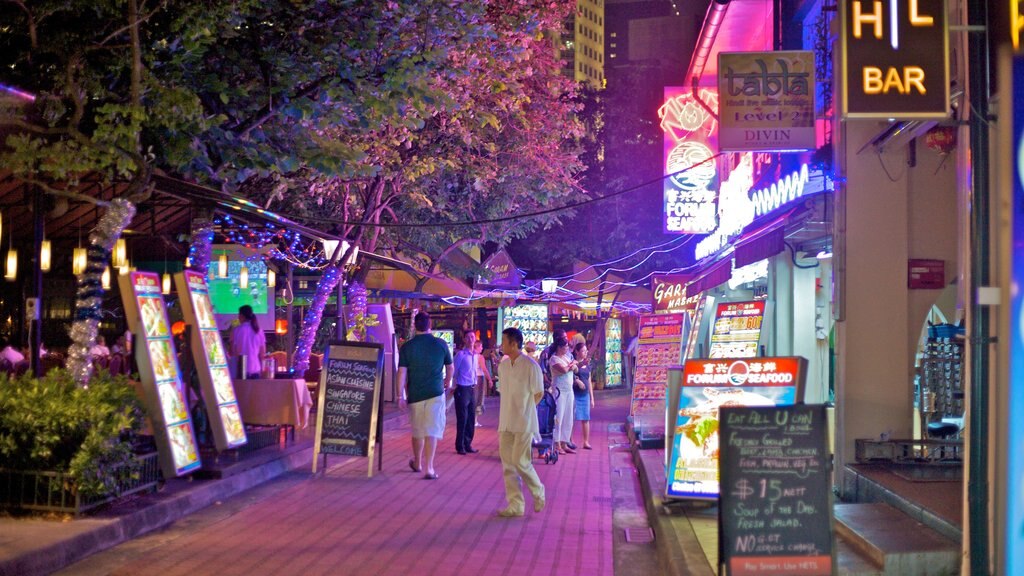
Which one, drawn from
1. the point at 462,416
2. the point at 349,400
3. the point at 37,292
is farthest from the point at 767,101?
the point at 37,292

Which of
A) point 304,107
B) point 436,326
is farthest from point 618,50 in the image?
point 304,107

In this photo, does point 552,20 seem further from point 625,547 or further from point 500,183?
point 625,547

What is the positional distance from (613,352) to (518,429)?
1050 inches

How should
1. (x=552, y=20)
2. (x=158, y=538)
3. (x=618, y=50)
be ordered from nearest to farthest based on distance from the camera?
(x=158, y=538) → (x=552, y=20) → (x=618, y=50)

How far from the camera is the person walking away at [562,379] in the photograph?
51.6 ft

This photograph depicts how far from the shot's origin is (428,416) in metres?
12.7

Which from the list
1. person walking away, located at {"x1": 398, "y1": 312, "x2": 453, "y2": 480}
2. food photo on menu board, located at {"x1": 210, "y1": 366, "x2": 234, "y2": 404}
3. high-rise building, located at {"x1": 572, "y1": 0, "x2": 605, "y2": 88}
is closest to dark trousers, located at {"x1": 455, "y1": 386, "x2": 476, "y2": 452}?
person walking away, located at {"x1": 398, "y1": 312, "x2": 453, "y2": 480}

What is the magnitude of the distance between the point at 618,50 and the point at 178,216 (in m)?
132

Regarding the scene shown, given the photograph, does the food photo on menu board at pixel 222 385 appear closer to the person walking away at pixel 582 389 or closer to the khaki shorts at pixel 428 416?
the khaki shorts at pixel 428 416

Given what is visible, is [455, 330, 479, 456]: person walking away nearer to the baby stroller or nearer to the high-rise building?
the baby stroller

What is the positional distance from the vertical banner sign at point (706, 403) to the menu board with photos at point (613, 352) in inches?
1016

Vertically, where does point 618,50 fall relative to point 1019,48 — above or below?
above

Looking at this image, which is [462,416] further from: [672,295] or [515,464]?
[672,295]

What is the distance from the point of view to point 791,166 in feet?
44.7
